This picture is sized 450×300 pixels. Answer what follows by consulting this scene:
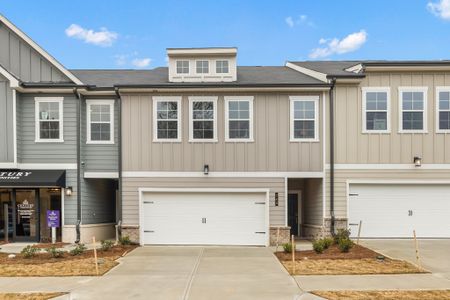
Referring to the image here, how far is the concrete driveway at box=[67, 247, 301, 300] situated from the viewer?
878 centimetres

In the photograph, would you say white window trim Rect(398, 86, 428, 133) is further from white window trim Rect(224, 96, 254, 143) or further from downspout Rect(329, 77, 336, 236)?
white window trim Rect(224, 96, 254, 143)

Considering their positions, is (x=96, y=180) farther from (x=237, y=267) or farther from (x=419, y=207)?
(x=419, y=207)

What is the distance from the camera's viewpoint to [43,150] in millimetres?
16031

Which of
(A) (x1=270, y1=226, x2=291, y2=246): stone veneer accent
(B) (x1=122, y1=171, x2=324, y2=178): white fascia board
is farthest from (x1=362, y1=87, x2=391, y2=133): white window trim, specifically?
(A) (x1=270, y1=226, x2=291, y2=246): stone veneer accent

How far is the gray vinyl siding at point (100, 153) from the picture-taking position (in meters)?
16.2

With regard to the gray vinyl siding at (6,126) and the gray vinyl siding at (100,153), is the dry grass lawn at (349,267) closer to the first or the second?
the gray vinyl siding at (100,153)

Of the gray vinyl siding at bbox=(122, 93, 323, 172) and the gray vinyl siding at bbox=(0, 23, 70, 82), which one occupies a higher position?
the gray vinyl siding at bbox=(0, 23, 70, 82)

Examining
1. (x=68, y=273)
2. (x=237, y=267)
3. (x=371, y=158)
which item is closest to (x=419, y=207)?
(x=371, y=158)

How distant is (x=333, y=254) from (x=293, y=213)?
18.0 ft

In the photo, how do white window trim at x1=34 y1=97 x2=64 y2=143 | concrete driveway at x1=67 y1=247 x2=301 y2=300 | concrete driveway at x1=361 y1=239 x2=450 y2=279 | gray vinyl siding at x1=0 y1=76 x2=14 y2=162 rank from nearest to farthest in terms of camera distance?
concrete driveway at x1=67 y1=247 x2=301 y2=300
concrete driveway at x1=361 y1=239 x2=450 y2=279
gray vinyl siding at x1=0 y1=76 x2=14 y2=162
white window trim at x1=34 y1=97 x2=64 y2=143

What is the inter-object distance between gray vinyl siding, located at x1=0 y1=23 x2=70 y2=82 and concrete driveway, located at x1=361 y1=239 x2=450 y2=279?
43.1 ft

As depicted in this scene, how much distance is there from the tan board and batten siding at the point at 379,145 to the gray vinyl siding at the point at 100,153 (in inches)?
323

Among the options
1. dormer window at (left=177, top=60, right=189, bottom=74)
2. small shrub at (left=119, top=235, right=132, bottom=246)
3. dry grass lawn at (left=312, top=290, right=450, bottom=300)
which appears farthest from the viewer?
dormer window at (left=177, top=60, right=189, bottom=74)

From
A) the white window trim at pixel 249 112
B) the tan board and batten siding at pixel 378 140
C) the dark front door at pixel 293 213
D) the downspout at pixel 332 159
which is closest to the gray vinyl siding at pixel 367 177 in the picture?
the downspout at pixel 332 159
